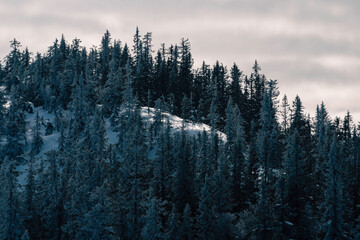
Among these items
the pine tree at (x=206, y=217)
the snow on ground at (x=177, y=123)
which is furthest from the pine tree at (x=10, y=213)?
the snow on ground at (x=177, y=123)

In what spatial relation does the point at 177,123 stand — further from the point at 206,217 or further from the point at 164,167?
the point at 206,217

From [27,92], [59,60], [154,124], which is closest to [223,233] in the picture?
[154,124]

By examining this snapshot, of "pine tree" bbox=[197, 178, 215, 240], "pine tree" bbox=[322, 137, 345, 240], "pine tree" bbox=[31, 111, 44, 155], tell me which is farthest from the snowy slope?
"pine tree" bbox=[322, 137, 345, 240]

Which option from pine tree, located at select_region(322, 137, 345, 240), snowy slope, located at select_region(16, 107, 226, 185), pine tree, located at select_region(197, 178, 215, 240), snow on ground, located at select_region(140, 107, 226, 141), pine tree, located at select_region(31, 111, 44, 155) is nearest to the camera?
pine tree, located at select_region(322, 137, 345, 240)

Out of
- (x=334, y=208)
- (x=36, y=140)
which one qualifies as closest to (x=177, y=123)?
(x=36, y=140)

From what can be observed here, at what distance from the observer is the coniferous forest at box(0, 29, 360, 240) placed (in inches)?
1880

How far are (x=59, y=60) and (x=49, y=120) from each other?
31.6 m

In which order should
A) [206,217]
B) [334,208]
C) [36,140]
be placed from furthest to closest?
[36,140] → [206,217] → [334,208]

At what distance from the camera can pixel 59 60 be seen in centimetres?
12975

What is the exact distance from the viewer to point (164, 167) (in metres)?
62.9

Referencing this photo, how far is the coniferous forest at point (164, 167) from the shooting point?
4775 cm

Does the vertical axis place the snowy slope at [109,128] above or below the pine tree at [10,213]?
above

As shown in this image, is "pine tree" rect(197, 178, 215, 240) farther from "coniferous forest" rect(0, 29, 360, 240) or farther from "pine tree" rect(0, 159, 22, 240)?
"pine tree" rect(0, 159, 22, 240)

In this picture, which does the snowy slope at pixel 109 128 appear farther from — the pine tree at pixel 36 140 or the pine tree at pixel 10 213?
the pine tree at pixel 10 213
